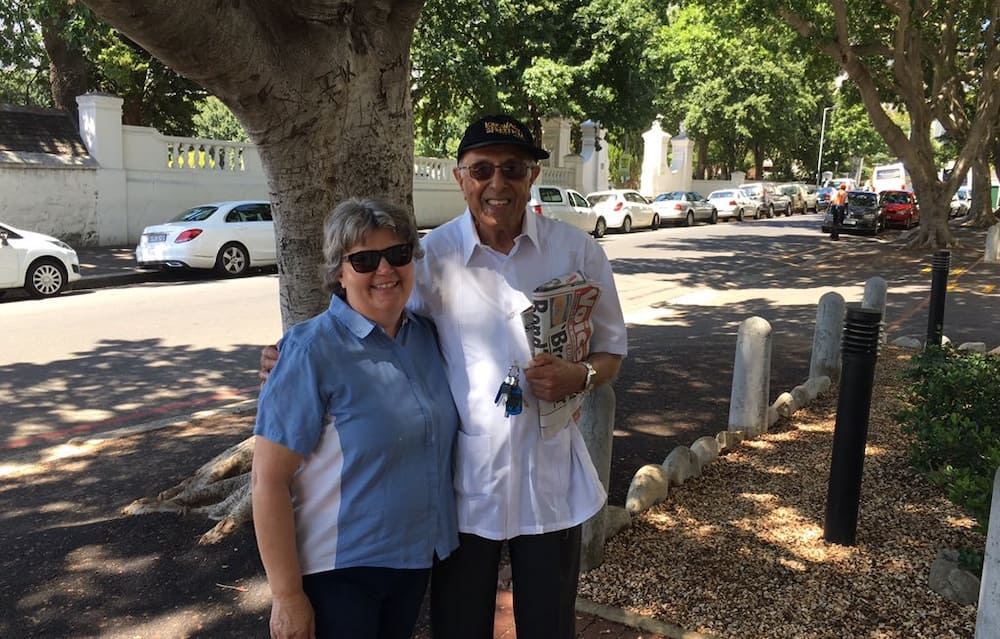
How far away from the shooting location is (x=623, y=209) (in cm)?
2742

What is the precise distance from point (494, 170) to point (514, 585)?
122 cm

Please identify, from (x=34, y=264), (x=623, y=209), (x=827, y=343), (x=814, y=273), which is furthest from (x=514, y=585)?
(x=623, y=209)

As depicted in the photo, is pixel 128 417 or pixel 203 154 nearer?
pixel 128 417

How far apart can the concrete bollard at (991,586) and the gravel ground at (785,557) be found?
1.45 ft

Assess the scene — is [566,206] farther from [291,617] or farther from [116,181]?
[291,617]

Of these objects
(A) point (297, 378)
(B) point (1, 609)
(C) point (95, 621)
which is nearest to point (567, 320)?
(A) point (297, 378)

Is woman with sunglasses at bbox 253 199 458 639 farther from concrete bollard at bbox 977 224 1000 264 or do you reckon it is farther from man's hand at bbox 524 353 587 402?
concrete bollard at bbox 977 224 1000 264

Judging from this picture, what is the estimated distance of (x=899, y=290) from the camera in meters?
13.5

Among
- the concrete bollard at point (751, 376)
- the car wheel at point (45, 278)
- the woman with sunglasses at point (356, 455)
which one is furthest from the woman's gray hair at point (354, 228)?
the car wheel at point (45, 278)

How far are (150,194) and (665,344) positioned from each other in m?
14.8

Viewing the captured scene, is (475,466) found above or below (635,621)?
above

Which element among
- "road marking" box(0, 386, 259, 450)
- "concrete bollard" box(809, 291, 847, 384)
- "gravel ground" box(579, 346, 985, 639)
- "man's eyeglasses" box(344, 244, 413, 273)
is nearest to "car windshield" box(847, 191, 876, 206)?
"concrete bollard" box(809, 291, 847, 384)

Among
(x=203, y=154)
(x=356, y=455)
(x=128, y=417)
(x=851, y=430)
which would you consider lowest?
(x=128, y=417)

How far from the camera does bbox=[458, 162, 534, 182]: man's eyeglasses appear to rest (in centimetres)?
231
